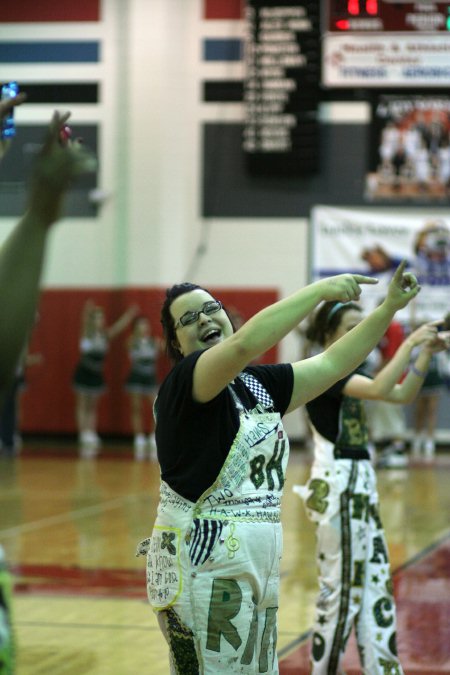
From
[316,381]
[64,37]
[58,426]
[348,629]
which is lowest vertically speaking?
[58,426]

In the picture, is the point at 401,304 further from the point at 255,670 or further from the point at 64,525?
the point at 64,525

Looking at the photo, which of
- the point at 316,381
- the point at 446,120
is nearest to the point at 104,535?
the point at 316,381

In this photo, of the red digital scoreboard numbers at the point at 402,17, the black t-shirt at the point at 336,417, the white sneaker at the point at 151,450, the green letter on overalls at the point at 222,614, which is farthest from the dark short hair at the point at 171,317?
the red digital scoreboard numbers at the point at 402,17

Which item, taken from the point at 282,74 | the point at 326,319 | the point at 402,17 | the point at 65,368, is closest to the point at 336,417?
the point at 326,319

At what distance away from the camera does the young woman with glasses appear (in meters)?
3.05

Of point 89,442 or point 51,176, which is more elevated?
point 51,176

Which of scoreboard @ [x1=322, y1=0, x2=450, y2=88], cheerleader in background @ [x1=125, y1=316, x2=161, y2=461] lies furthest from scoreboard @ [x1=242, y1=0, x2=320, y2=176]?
cheerleader in background @ [x1=125, y1=316, x2=161, y2=461]

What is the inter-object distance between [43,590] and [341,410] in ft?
10.5

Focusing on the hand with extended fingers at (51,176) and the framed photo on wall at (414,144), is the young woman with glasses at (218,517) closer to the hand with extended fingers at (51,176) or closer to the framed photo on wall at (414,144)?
the hand with extended fingers at (51,176)

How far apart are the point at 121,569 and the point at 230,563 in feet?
16.5

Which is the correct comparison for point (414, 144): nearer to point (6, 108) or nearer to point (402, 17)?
point (402, 17)

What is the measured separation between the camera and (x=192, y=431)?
3109 millimetres

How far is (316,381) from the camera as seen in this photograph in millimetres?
3328

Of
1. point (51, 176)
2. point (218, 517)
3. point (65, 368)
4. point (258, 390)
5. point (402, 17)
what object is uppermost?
point (402, 17)
